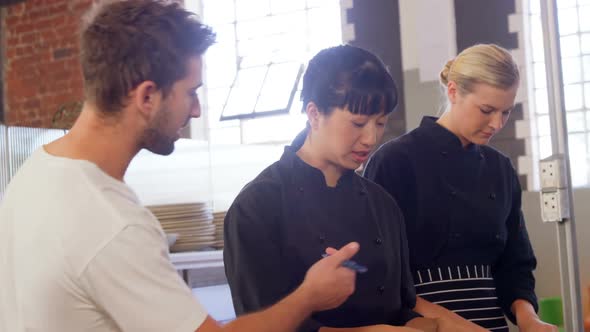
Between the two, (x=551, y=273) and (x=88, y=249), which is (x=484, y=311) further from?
(x=551, y=273)

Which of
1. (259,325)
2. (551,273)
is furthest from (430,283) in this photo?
(551,273)

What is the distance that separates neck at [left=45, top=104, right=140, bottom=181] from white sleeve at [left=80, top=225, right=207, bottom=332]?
151 millimetres

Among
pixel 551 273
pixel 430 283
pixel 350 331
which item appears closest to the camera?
pixel 350 331

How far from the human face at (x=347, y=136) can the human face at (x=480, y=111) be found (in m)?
0.50

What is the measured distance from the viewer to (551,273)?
172 inches

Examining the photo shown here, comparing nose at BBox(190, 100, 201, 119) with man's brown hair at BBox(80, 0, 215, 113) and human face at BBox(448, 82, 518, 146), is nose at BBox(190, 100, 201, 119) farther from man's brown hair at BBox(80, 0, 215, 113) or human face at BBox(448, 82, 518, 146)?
human face at BBox(448, 82, 518, 146)

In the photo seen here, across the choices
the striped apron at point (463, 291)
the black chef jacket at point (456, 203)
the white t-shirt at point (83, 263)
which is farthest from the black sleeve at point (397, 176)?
the white t-shirt at point (83, 263)

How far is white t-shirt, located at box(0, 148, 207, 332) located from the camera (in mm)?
1226

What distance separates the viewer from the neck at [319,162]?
1868mm

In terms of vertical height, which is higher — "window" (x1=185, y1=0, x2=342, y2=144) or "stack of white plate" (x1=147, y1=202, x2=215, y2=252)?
"window" (x1=185, y1=0, x2=342, y2=144)

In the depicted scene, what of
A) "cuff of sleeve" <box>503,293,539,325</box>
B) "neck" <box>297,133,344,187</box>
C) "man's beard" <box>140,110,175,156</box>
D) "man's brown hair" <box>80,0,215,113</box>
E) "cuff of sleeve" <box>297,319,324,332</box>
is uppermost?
"man's brown hair" <box>80,0,215,113</box>

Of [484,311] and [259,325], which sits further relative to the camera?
[484,311]

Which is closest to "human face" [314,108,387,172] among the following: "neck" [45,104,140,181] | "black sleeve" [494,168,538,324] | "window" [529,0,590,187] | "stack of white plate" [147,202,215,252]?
"neck" [45,104,140,181]

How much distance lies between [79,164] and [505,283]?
1382mm
